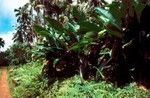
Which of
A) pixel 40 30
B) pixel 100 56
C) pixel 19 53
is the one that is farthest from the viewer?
pixel 19 53

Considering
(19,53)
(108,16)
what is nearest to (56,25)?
(108,16)

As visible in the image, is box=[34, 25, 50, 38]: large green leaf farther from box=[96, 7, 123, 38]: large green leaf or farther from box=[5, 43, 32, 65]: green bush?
box=[5, 43, 32, 65]: green bush

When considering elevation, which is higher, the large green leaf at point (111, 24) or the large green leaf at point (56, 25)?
the large green leaf at point (56, 25)

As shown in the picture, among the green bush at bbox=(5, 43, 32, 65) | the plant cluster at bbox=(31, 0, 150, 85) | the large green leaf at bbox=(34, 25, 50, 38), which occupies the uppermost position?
the green bush at bbox=(5, 43, 32, 65)

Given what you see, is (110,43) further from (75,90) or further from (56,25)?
(56,25)

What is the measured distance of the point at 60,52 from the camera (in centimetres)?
1105

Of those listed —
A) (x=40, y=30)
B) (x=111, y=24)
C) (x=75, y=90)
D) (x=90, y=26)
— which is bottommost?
(x=75, y=90)

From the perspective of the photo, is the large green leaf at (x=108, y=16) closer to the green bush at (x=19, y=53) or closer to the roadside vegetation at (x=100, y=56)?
the roadside vegetation at (x=100, y=56)

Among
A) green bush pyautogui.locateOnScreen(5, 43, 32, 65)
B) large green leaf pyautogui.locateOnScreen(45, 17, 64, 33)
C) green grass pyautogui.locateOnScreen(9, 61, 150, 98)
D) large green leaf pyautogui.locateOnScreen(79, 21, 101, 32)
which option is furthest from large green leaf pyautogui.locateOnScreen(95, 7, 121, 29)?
green bush pyautogui.locateOnScreen(5, 43, 32, 65)

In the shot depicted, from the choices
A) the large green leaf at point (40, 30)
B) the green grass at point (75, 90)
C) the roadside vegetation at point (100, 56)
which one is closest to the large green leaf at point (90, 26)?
the roadside vegetation at point (100, 56)

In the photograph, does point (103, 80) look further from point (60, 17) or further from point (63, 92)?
point (60, 17)

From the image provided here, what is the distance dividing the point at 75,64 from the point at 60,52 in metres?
0.65

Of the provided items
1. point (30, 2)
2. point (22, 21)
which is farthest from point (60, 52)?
point (22, 21)

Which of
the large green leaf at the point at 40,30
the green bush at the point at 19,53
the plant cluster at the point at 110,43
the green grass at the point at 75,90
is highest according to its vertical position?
the green bush at the point at 19,53
